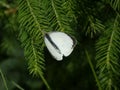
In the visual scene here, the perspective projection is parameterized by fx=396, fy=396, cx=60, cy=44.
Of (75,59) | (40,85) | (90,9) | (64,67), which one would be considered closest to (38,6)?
(90,9)

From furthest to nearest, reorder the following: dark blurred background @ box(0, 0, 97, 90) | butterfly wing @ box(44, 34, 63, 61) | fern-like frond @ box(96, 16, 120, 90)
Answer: dark blurred background @ box(0, 0, 97, 90)
fern-like frond @ box(96, 16, 120, 90)
butterfly wing @ box(44, 34, 63, 61)

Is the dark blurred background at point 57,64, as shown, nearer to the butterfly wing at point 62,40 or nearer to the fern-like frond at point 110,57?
the fern-like frond at point 110,57

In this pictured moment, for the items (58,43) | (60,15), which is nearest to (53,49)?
(58,43)

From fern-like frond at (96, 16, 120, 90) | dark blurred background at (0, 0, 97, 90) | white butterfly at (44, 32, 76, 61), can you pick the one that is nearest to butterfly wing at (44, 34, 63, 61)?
white butterfly at (44, 32, 76, 61)

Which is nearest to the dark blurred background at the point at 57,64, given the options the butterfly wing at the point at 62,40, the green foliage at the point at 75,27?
the green foliage at the point at 75,27

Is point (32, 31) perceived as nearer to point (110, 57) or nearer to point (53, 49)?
point (53, 49)

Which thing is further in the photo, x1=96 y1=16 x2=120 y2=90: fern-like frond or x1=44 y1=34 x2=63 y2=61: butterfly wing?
x1=96 y1=16 x2=120 y2=90: fern-like frond

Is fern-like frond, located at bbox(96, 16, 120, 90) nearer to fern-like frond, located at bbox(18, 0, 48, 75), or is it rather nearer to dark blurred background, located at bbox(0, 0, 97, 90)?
fern-like frond, located at bbox(18, 0, 48, 75)
